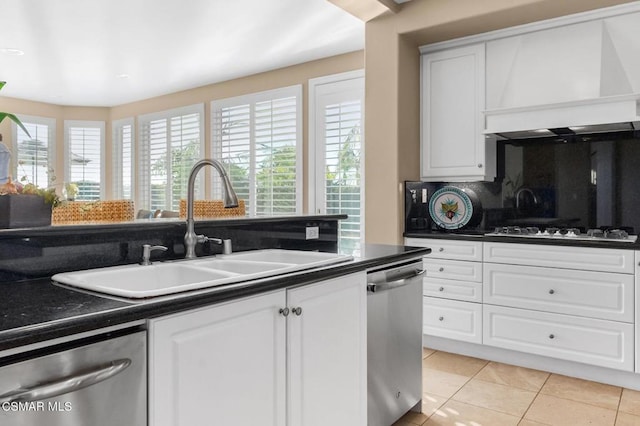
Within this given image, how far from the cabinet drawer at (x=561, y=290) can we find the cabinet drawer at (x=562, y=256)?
38 millimetres

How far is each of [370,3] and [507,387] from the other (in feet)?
9.07

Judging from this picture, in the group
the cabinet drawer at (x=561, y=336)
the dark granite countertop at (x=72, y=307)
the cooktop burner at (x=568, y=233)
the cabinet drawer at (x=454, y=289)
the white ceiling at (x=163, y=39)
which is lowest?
the cabinet drawer at (x=561, y=336)

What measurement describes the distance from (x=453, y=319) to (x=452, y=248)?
53 centimetres

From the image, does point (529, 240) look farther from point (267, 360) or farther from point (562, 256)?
point (267, 360)

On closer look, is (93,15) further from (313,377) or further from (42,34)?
(313,377)

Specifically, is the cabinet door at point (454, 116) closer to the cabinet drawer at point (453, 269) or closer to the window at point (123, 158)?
the cabinet drawer at point (453, 269)

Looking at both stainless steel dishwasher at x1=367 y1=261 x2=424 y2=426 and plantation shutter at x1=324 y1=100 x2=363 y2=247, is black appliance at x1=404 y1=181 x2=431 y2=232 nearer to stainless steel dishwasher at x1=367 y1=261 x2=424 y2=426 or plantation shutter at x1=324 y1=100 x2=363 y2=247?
plantation shutter at x1=324 y1=100 x2=363 y2=247

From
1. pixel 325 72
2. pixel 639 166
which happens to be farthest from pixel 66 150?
pixel 639 166

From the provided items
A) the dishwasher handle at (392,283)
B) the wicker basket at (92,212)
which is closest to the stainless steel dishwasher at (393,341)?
the dishwasher handle at (392,283)

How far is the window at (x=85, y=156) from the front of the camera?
7297mm

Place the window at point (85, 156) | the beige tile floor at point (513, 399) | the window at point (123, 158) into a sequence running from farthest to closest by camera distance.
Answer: the window at point (85, 156) → the window at point (123, 158) → the beige tile floor at point (513, 399)

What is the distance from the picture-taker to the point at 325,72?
4.83m

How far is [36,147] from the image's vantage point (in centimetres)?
698

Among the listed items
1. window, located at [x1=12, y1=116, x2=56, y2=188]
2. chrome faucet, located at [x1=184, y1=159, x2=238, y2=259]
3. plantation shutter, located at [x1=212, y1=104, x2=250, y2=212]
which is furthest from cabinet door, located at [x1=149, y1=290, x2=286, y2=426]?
window, located at [x1=12, y1=116, x2=56, y2=188]
